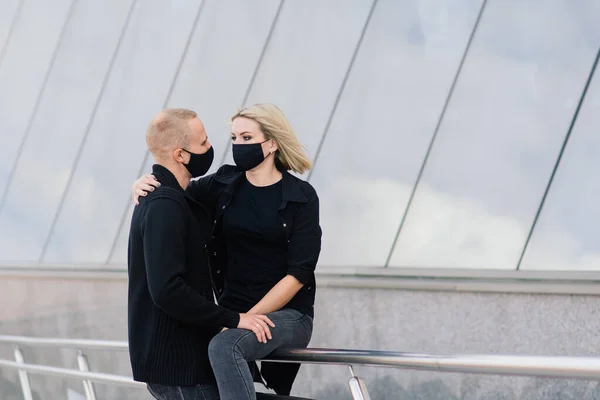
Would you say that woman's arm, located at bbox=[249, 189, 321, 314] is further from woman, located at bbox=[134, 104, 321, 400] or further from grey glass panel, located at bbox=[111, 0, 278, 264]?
grey glass panel, located at bbox=[111, 0, 278, 264]

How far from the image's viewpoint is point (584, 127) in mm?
6055

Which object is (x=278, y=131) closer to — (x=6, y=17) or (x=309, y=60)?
(x=309, y=60)

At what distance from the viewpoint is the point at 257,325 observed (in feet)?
12.0

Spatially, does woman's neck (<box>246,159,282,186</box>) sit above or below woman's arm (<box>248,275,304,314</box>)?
above

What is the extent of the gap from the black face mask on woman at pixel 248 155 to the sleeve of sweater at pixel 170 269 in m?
0.50

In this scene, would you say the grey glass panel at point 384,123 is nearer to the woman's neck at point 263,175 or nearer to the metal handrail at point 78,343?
the metal handrail at point 78,343

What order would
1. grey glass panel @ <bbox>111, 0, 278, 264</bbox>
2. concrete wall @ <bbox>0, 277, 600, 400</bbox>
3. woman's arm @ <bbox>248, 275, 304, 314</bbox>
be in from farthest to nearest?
1. grey glass panel @ <bbox>111, 0, 278, 264</bbox>
2. concrete wall @ <bbox>0, 277, 600, 400</bbox>
3. woman's arm @ <bbox>248, 275, 304, 314</bbox>

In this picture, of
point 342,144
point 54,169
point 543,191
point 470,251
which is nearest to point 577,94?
point 543,191

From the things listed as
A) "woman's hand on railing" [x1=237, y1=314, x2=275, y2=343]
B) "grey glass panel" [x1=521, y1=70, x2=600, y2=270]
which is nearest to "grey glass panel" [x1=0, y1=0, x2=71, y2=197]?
"grey glass panel" [x1=521, y1=70, x2=600, y2=270]

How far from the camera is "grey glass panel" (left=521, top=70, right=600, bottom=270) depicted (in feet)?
19.4

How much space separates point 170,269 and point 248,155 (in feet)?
2.47

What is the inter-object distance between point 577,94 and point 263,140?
2.93m

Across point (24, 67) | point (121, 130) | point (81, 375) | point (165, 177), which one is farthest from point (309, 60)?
point (24, 67)

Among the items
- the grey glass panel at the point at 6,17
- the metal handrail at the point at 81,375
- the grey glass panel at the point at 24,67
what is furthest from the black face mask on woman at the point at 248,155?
the grey glass panel at the point at 6,17
